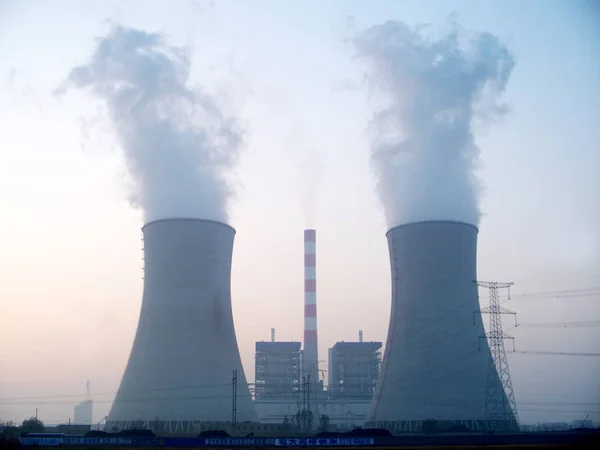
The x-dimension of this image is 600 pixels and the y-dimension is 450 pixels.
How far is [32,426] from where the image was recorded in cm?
2884

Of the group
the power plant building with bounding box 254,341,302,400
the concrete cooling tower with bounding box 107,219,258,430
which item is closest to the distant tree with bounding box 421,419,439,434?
the concrete cooling tower with bounding box 107,219,258,430

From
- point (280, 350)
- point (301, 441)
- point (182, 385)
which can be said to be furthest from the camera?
point (280, 350)

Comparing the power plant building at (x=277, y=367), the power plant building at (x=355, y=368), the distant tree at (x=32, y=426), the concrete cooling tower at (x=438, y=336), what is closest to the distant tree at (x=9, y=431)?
the distant tree at (x=32, y=426)

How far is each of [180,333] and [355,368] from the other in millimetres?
25099

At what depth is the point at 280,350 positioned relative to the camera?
45750 millimetres

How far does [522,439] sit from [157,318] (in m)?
10.9

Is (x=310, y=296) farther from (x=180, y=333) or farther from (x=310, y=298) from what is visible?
(x=180, y=333)

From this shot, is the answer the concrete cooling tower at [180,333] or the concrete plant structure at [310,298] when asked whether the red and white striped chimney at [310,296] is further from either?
the concrete cooling tower at [180,333]

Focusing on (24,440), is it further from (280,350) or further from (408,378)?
(280,350)

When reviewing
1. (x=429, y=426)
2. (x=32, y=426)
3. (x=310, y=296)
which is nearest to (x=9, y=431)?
(x=32, y=426)

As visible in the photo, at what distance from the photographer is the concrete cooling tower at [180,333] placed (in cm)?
2194

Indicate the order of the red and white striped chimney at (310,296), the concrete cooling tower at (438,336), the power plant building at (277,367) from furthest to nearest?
the power plant building at (277,367) < the red and white striped chimney at (310,296) < the concrete cooling tower at (438,336)

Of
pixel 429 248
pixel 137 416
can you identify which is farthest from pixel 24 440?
pixel 429 248

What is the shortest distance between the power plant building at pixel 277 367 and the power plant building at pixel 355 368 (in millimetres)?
2403
